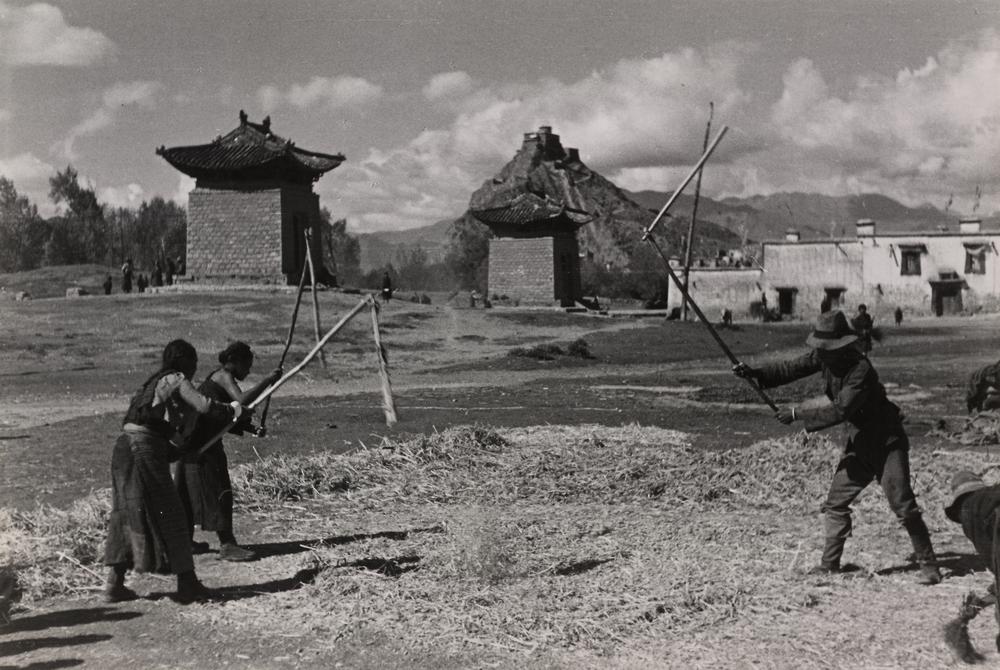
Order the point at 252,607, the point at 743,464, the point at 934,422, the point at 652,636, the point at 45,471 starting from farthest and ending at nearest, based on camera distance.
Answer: the point at 934,422 < the point at 45,471 < the point at 743,464 < the point at 252,607 < the point at 652,636

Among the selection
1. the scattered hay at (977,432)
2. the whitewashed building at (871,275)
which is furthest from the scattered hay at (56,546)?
the whitewashed building at (871,275)

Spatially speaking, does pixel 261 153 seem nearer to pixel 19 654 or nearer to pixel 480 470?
pixel 480 470

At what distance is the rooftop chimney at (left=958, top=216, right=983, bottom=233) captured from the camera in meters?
38.8

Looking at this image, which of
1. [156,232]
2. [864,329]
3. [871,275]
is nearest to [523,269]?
[871,275]

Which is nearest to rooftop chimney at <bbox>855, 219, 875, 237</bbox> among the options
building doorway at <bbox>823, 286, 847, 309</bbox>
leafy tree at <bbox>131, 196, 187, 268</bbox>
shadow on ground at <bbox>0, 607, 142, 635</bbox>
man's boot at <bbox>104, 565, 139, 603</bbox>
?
building doorway at <bbox>823, 286, 847, 309</bbox>

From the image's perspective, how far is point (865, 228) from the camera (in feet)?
134

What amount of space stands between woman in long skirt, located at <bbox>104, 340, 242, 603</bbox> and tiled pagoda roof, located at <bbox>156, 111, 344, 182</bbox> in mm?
24826

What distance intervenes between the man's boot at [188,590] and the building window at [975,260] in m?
39.9

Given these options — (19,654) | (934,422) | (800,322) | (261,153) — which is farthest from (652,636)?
(800,322)

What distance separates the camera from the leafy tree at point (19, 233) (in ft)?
Result: 145

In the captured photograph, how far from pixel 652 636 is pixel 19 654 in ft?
9.46

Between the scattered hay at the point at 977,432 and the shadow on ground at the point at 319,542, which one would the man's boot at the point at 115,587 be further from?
the scattered hay at the point at 977,432

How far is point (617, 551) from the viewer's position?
213 inches

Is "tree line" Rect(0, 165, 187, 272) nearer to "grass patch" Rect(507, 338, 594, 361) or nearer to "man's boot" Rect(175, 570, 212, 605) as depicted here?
"grass patch" Rect(507, 338, 594, 361)
